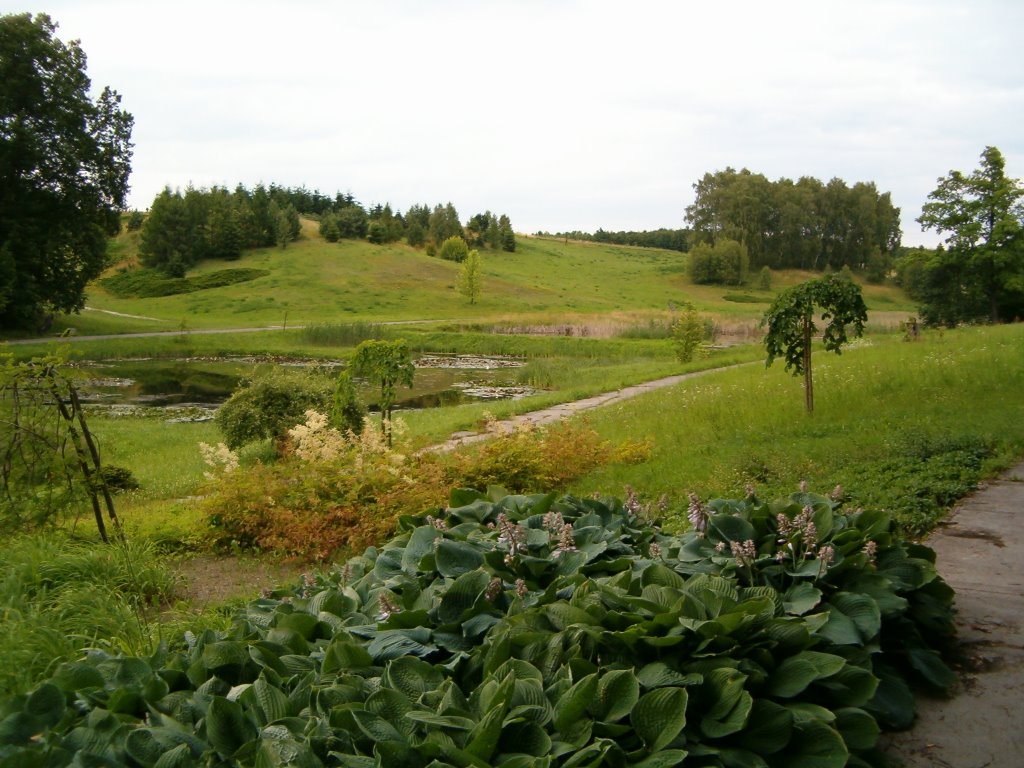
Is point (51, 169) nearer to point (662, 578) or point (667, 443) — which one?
point (667, 443)

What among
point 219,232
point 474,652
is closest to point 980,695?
point 474,652

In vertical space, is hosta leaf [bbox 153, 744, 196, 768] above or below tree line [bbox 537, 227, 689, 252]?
below

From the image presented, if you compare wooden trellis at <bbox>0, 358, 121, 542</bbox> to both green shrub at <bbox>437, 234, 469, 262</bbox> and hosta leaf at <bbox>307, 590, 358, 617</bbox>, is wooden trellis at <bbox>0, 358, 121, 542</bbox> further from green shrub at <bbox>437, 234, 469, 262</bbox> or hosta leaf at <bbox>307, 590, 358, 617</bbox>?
green shrub at <bbox>437, 234, 469, 262</bbox>

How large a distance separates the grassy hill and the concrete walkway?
34.6 meters

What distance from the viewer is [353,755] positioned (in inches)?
77.7

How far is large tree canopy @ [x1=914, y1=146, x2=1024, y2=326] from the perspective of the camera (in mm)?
33000

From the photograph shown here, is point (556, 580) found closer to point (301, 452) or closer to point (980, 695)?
point (980, 695)

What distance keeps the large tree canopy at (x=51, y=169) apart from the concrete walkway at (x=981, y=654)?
34.0 meters

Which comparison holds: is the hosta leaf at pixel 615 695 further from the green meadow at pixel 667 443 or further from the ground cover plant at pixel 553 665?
the green meadow at pixel 667 443

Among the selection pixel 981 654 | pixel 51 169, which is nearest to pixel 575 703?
pixel 981 654

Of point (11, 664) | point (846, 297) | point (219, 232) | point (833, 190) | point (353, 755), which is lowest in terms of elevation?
point (11, 664)

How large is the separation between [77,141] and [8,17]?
17.2 ft

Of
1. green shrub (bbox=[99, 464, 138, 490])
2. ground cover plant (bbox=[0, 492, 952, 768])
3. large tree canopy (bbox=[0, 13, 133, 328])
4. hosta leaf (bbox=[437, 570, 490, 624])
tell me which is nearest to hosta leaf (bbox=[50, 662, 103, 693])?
ground cover plant (bbox=[0, 492, 952, 768])

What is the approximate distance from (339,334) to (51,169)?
1377 centimetres
